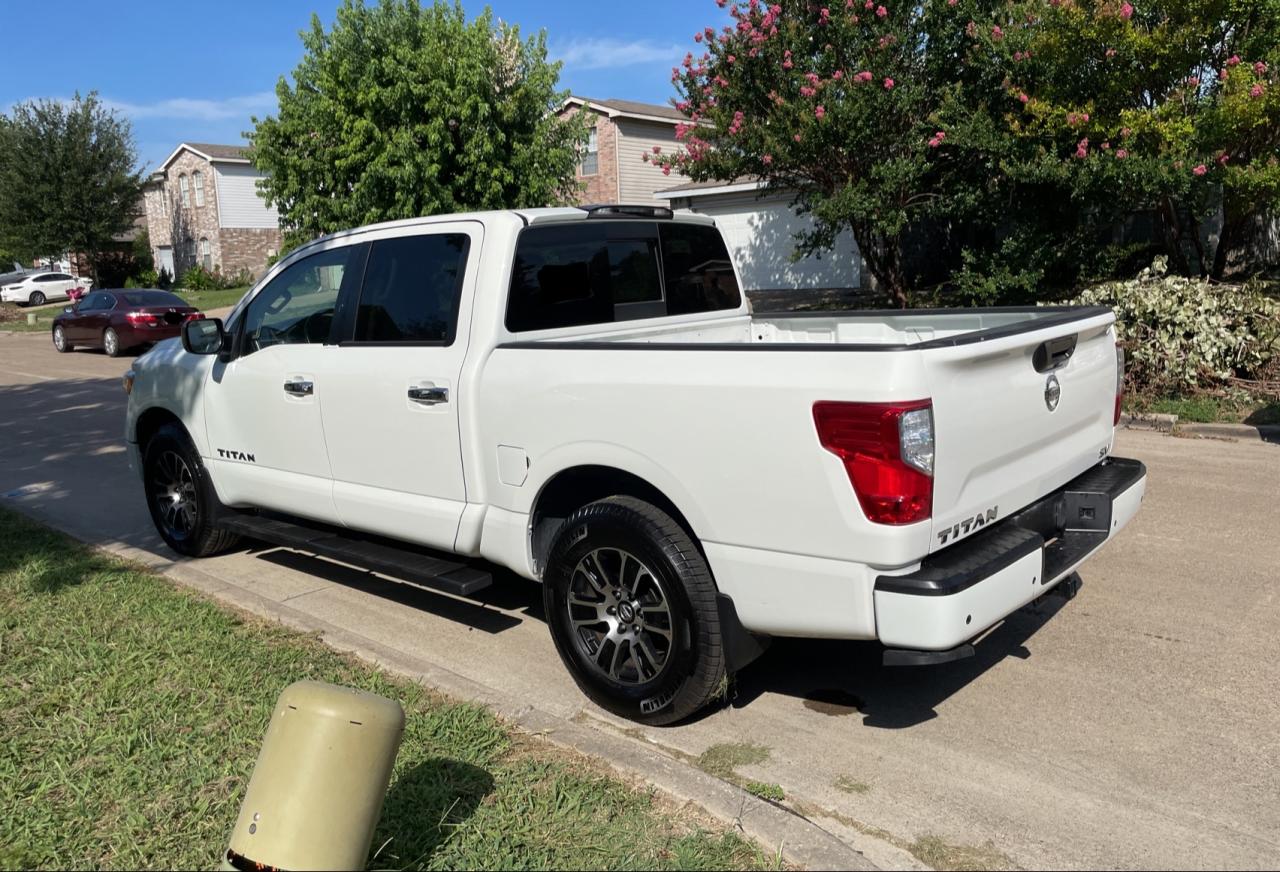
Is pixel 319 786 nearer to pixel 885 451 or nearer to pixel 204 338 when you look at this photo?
pixel 885 451

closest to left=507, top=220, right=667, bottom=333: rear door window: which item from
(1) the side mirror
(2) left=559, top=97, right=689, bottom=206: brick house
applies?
(1) the side mirror

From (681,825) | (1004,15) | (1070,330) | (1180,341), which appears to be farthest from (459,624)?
(1004,15)

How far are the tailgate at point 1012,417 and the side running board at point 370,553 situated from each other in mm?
2111

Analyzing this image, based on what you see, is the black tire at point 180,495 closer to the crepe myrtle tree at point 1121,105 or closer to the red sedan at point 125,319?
the crepe myrtle tree at point 1121,105

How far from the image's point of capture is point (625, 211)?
201 inches

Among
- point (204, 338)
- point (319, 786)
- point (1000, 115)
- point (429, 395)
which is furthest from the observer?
point (1000, 115)

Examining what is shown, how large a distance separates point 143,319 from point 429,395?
63.5 ft

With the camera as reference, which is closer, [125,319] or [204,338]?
[204,338]

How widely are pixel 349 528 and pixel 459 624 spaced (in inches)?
29.6

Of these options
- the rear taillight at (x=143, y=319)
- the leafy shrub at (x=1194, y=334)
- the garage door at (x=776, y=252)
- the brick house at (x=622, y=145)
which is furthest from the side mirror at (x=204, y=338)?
the brick house at (x=622, y=145)

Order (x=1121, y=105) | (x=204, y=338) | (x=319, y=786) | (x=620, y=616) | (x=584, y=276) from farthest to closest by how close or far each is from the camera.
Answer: (x=1121, y=105) < (x=204, y=338) < (x=584, y=276) < (x=620, y=616) < (x=319, y=786)

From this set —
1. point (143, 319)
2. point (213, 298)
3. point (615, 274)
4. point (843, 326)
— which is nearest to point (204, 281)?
point (213, 298)

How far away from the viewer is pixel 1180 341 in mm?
10281

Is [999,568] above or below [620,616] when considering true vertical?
above
